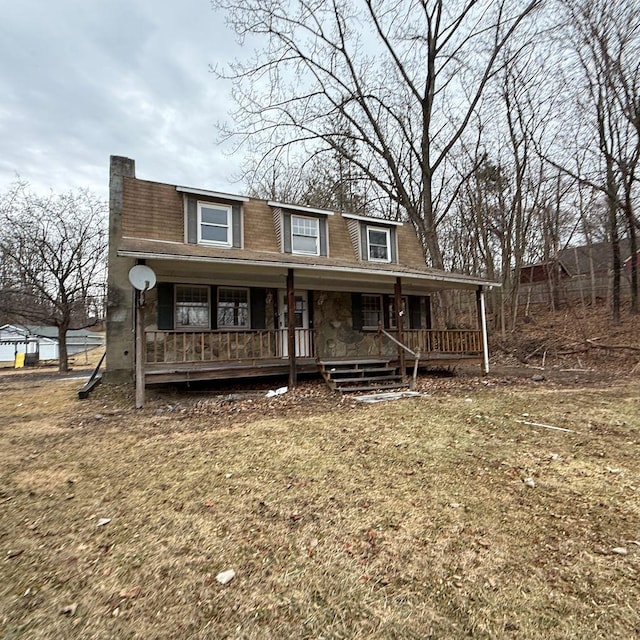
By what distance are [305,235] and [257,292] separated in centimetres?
275

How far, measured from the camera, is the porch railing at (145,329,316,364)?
8.83 metres

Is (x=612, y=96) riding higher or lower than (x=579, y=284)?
higher

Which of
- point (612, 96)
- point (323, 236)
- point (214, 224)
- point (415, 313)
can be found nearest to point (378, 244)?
point (323, 236)

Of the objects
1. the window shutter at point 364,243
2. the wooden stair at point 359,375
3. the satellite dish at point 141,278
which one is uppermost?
the window shutter at point 364,243

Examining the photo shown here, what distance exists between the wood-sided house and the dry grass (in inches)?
150

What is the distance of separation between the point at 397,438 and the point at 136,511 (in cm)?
327

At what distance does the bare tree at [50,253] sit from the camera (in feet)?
52.5

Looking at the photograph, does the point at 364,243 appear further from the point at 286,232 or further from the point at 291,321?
the point at 291,321

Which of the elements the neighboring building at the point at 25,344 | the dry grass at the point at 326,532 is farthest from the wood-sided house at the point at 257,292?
the neighboring building at the point at 25,344

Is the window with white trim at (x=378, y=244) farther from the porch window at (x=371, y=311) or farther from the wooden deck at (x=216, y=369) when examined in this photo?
the wooden deck at (x=216, y=369)

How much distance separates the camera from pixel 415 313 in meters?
13.5

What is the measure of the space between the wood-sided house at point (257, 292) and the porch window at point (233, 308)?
0.03m

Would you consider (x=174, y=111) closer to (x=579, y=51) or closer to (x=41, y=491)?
(x=41, y=491)

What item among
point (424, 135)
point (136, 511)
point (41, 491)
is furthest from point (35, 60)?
point (424, 135)
